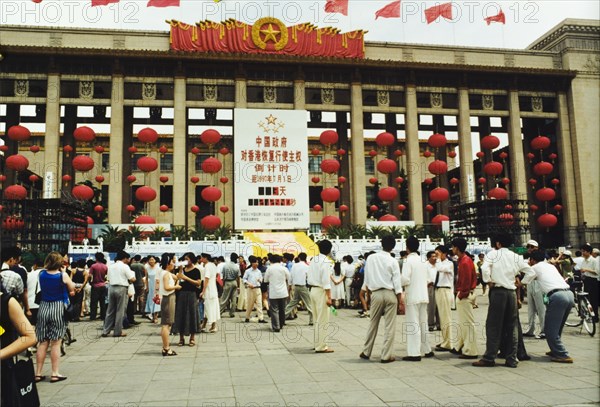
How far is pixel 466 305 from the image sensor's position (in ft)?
22.6

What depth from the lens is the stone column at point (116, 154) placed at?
27422mm

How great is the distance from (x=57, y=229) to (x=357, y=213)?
17.1 m

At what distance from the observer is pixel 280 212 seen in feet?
79.9

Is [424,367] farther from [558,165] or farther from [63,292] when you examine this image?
[558,165]

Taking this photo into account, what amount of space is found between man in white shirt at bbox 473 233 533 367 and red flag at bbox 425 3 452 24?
20.7 m

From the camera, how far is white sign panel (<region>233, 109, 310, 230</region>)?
24.3 m

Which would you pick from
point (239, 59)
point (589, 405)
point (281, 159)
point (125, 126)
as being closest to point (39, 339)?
point (589, 405)

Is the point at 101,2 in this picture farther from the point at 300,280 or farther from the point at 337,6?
the point at 300,280

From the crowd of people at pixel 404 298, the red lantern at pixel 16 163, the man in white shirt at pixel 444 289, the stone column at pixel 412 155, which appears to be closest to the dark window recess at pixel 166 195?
the red lantern at pixel 16 163

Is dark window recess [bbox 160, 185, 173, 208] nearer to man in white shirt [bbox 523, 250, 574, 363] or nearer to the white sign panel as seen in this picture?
the white sign panel

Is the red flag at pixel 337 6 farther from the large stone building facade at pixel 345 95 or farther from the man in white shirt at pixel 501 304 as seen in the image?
the man in white shirt at pixel 501 304

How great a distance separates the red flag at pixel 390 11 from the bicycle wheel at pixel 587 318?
18.0 meters

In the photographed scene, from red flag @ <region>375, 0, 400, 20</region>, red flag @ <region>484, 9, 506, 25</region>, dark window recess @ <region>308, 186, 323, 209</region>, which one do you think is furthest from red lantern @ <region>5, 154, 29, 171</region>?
dark window recess @ <region>308, 186, 323, 209</region>

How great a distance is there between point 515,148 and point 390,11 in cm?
1418
